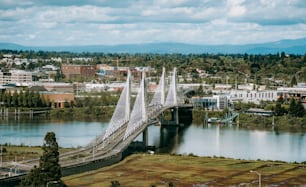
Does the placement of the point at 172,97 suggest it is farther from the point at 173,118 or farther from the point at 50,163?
the point at 50,163

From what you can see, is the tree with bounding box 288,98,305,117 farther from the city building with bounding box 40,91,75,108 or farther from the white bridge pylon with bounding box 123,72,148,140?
the city building with bounding box 40,91,75,108

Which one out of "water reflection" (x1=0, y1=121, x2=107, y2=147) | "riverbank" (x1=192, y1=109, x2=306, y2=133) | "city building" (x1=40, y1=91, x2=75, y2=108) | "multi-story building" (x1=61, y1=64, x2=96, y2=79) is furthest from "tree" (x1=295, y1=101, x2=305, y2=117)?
"multi-story building" (x1=61, y1=64, x2=96, y2=79)

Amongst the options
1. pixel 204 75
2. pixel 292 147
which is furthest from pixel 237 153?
pixel 204 75

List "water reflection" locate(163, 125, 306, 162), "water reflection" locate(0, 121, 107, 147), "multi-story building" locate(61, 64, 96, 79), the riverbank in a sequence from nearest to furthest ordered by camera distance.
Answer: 1. "water reflection" locate(163, 125, 306, 162)
2. "water reflection" locate(0, 121, 107, 147)
3. the riverbank
4. "multi-story building" locate(61, 64, 96, 79)

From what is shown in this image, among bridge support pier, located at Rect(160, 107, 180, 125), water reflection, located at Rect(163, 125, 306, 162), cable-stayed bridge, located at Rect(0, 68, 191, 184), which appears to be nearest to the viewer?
cable-stayed bridge, located at Rect(0, 68, 191, 184)

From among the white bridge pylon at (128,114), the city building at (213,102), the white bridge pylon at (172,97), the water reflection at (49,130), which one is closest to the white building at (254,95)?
the city building at (213,102)

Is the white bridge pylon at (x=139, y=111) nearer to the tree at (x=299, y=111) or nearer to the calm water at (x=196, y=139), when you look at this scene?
the calm water at (x=196, y=139)

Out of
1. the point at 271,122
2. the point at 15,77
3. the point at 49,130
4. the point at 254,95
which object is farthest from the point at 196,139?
the point at 15,77
